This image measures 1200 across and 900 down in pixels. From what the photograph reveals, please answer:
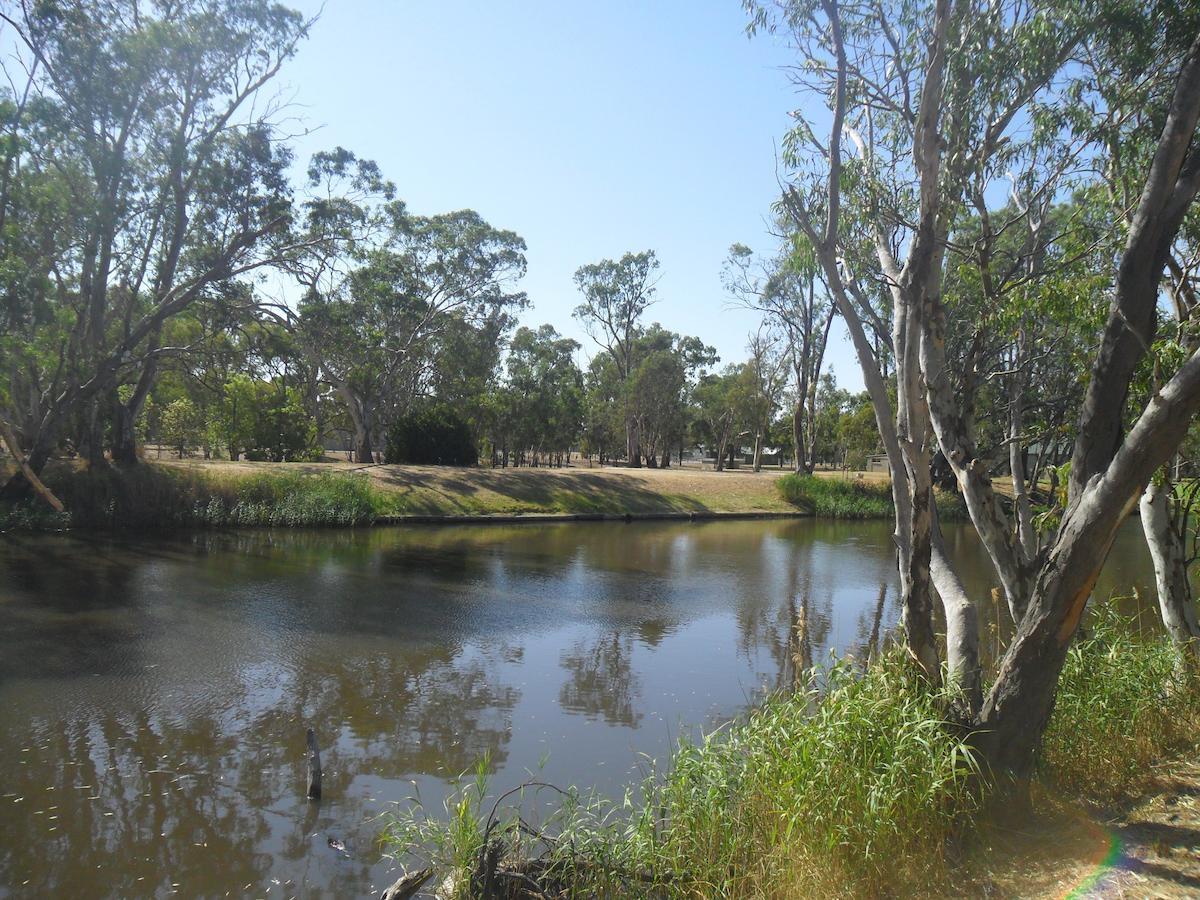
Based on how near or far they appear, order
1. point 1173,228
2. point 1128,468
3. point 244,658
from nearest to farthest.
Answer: point 1128,468 < point 1173,228 < point 244,658

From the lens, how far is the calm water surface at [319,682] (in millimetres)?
6516

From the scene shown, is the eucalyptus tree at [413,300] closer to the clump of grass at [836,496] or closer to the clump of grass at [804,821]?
the clump of grass at [836,496]

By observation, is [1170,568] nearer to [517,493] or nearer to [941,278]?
[941,278]

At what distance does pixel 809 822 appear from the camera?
4.98 meters

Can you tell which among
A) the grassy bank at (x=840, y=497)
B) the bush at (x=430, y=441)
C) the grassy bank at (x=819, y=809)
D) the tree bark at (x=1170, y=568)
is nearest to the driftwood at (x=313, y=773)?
the grassy bank at (x=819, y=809)

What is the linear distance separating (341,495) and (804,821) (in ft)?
80.2

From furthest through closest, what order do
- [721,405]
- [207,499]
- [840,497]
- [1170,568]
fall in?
[721,405] < [840,497] < [207,499] < [1170,568]

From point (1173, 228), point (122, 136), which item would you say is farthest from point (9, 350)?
point (1173, 228)

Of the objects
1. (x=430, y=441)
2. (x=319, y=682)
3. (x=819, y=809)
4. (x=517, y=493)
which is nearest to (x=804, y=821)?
(x=819, y=809)

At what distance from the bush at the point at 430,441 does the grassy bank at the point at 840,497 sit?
1466cm

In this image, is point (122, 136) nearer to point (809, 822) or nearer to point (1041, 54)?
point (1041, 54)

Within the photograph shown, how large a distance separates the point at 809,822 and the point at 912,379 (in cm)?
294

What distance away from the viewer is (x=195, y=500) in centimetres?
2545

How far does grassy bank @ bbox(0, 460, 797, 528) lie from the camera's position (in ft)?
79.7
